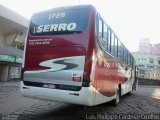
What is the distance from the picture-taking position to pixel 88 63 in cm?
816

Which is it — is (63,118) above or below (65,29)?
below

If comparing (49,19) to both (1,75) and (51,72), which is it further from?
(1,75)

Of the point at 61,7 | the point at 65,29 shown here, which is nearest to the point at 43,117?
the point at 65,29

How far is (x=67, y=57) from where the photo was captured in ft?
27.8

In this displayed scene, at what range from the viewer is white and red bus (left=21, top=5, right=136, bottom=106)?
8.19 meters

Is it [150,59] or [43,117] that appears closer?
[43,117]

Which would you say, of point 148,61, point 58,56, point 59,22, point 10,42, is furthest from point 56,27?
point 148,61

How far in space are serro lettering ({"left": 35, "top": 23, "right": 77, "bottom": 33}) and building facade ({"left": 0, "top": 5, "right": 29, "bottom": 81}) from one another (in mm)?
23524

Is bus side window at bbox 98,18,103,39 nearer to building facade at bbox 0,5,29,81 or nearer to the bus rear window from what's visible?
the bus rear window

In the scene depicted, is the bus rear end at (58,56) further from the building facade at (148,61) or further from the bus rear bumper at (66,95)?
the building facade at (148,61)

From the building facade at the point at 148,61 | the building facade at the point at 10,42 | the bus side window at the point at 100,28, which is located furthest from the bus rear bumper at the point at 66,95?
the building facade at the point at 148,61

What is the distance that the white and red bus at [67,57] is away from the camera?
322 inches

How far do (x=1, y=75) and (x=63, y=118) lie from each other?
27.7m

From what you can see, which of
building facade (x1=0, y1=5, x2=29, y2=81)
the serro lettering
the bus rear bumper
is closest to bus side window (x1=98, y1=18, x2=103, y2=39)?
the serro lettering
